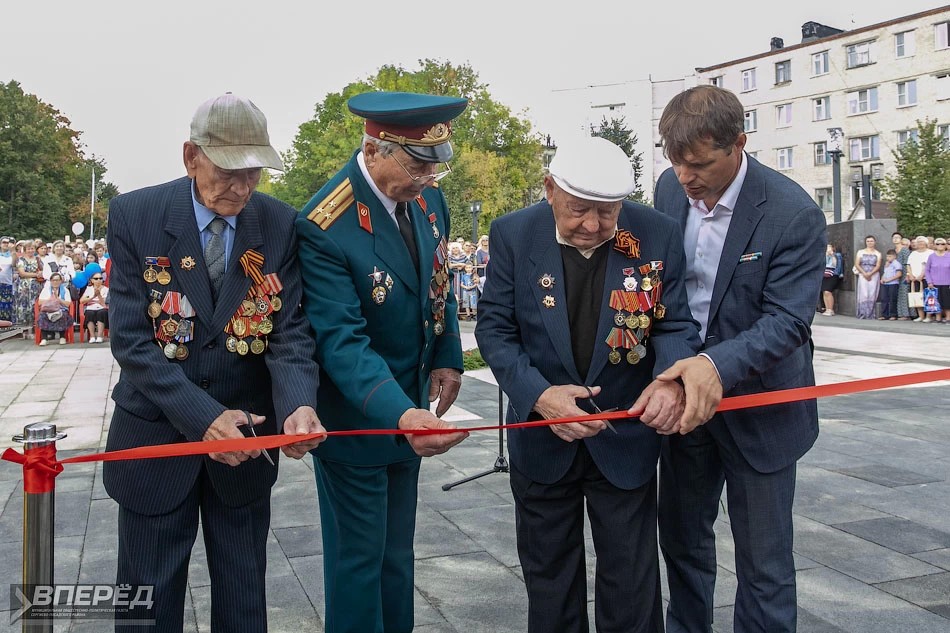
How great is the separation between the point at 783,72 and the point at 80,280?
51584 mm

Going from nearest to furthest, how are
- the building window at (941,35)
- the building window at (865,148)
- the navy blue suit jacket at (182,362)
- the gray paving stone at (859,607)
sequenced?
the navy blue suit jacket at (182,362) → the gray paving stone at (859,607) → the building window at (941,35) → the building window at (865,148)

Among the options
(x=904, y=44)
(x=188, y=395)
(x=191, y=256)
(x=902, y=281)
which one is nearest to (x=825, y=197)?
(x=904, y=44)

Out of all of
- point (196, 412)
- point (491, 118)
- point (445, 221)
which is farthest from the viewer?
point (491, 118)

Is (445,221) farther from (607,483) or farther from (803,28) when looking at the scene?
(803,28)

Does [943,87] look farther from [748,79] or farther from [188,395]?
[188,395]

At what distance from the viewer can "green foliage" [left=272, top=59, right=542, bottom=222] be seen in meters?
41.9

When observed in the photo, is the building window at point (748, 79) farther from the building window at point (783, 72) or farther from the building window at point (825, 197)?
the building window at point (825, 197)

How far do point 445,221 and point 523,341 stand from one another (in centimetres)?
75

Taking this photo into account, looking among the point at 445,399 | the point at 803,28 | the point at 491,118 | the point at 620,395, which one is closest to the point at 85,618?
the point at 445,399

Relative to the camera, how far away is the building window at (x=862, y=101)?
53.1 meters

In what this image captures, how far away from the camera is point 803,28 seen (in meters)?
58.0

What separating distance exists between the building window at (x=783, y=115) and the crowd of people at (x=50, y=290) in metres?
49.6

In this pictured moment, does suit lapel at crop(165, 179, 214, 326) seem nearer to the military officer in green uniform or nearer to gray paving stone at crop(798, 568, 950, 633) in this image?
the military officer in green uniform

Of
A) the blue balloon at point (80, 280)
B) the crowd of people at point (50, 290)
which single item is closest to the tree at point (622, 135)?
the crowd of people at point (50, 290)
